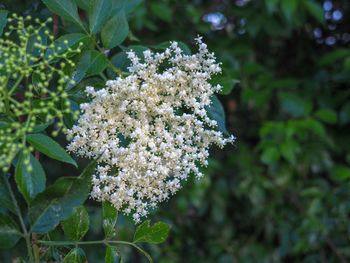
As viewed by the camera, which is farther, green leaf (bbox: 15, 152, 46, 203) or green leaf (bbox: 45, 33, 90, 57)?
green leaf (bbox: 45, 33, 90, 57)

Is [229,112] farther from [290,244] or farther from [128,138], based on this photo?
[128,138]

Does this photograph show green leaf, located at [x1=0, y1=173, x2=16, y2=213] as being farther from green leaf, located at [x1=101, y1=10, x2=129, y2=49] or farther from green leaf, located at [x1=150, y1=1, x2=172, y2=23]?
green leaf, located at [x1=150, y1=1, x2=172, y2=23]

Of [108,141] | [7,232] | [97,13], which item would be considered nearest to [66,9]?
[97,13]

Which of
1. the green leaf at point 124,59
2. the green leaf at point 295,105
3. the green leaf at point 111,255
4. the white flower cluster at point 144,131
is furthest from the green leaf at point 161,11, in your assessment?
the green leaf at point 111,255

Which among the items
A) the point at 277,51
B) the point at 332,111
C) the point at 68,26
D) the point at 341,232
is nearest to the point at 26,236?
the point at 68,26

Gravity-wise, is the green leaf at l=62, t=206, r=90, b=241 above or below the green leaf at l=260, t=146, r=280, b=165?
below

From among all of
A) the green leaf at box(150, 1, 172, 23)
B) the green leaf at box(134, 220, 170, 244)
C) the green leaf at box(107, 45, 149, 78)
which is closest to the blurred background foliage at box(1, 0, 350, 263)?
the green leaf at box(150, 1, 172, 23)
